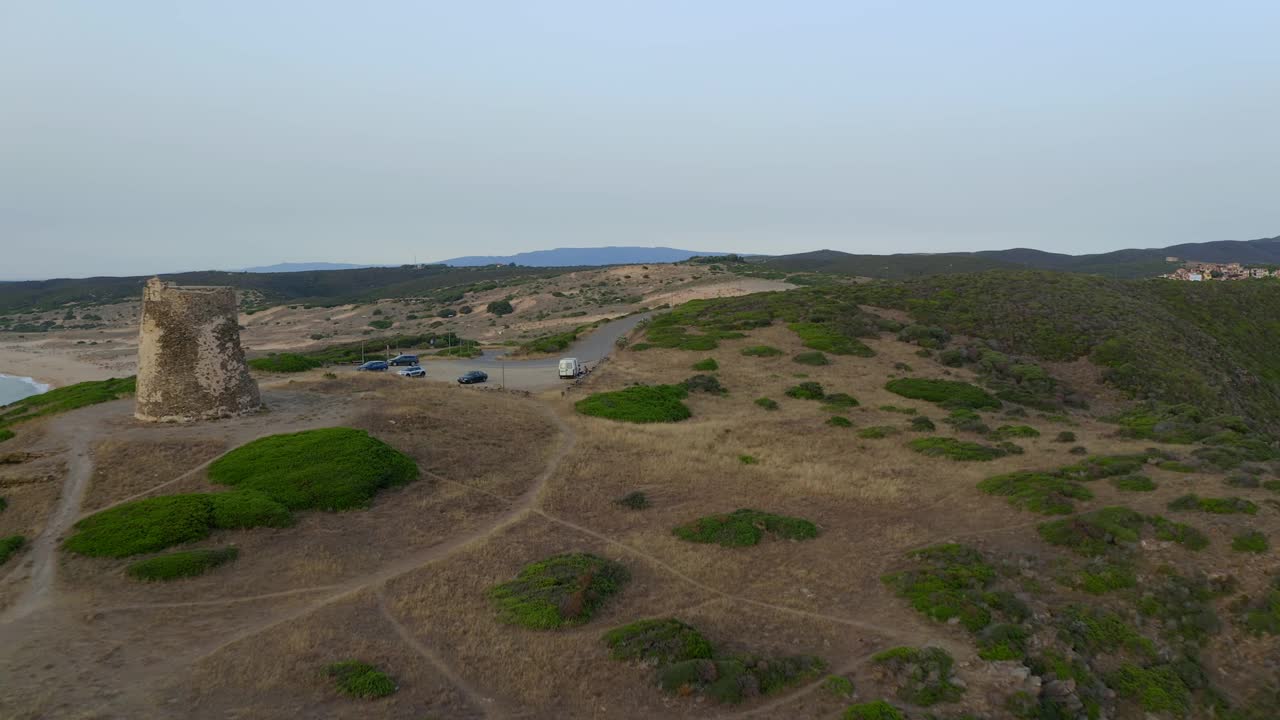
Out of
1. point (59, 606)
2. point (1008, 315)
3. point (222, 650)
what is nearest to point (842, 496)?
point (222, 650)

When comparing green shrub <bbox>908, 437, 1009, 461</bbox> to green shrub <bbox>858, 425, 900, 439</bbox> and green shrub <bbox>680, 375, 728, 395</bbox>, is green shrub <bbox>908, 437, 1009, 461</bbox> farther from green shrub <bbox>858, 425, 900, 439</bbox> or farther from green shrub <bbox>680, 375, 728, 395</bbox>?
green shrub <bbox>680, 375, 728, 395</bbox>

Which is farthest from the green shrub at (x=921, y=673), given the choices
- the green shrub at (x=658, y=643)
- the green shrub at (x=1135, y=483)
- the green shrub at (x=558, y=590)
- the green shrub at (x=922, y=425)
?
the green shrub at (x=922, y=425)

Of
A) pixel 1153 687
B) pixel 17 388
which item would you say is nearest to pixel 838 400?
pixel 1153 687

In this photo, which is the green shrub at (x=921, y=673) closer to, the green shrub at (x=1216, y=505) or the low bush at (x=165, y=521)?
the green shrub at (x=1216, y=505)

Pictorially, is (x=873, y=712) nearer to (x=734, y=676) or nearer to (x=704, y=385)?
(x=734, y=676)

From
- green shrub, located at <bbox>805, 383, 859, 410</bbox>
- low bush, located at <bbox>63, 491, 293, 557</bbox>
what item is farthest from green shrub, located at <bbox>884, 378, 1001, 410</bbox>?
low bush, located at <bbox>63, 491, 293, 557</bbox>

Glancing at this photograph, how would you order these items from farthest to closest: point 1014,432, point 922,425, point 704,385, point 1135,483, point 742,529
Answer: point 704,385
point 922,425
point 1014,432
point 1135,483
point 742,529
